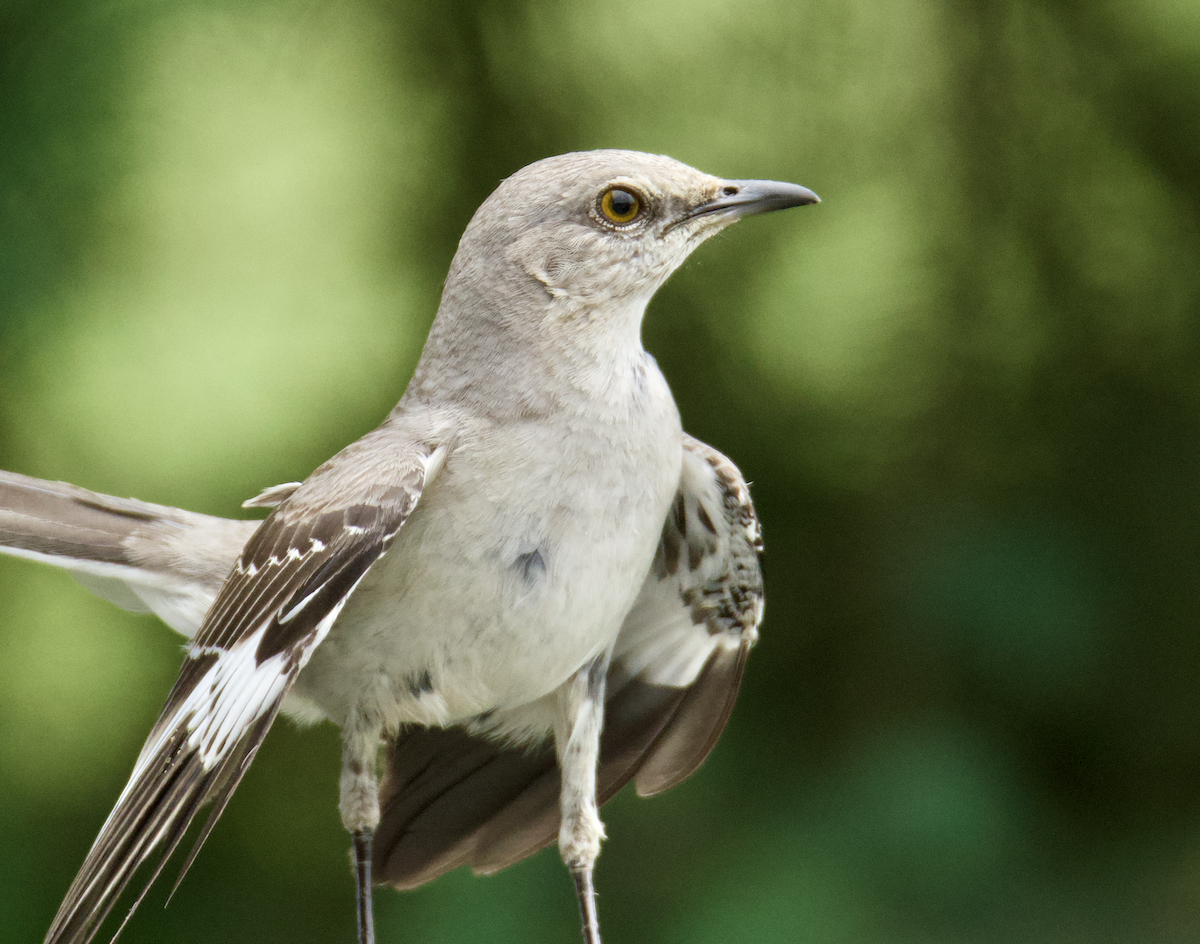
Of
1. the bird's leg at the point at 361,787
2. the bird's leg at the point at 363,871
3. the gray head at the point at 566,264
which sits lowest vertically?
the bird's leg at the point at 363,871

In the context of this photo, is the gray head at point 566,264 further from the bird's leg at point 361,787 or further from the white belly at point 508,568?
the bird's leg at point 361,787

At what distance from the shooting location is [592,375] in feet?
3.72

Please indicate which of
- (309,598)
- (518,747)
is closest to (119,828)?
(309,598)

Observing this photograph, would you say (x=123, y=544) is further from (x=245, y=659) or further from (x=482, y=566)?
(x=482, y=566)

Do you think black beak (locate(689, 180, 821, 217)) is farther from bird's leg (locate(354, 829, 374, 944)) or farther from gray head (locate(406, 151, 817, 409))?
bird's leg (locate(354, 829, 374, 944))

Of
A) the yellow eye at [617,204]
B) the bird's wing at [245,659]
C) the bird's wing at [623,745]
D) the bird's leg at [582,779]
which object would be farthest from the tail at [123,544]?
the yellow eye at [617,204]

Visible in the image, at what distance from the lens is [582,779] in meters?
1.24

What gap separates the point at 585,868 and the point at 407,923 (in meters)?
0.97

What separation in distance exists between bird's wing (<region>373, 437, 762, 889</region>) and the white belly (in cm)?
22

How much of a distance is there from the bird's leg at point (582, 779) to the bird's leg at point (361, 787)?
0.20 m

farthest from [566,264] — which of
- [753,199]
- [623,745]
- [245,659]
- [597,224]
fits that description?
[623,745]

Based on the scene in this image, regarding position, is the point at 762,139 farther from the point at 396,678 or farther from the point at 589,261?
the point at 396,678

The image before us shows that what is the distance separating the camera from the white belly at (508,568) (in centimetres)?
107

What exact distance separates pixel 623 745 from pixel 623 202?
0.64 metres
